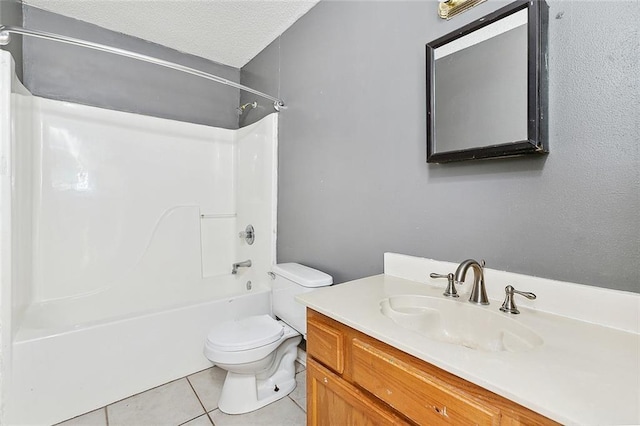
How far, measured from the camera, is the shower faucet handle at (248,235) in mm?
2461

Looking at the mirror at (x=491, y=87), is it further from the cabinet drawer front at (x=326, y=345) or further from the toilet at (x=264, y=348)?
the toilet at (x=264, y=348)

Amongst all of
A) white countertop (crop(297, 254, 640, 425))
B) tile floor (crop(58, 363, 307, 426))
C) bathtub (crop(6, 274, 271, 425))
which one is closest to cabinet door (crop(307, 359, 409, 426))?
white countertop (crop(297, 254, 640, 425))

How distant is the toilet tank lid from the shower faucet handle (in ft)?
2.25

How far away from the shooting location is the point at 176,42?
243 centimetres

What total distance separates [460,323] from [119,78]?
290 cm

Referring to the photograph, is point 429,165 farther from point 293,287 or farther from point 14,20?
point 14,20

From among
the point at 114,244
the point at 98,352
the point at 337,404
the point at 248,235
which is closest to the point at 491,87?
the point at 337,404

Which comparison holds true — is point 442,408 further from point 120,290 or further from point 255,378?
point 120,290

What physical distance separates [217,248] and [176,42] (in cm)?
183

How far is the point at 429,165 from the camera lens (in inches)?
49.7

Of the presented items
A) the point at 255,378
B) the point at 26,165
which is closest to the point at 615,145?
the point at 255,378

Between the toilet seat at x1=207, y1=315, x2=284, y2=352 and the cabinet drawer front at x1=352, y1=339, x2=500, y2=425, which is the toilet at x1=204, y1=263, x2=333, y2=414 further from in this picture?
the cabinet drawer front at x1=352, y1=339, x2=500, y2=425

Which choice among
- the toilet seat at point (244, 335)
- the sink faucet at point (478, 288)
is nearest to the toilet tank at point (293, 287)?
the toilet seat at point (244, 335)

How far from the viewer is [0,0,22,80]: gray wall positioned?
163 centimetres
